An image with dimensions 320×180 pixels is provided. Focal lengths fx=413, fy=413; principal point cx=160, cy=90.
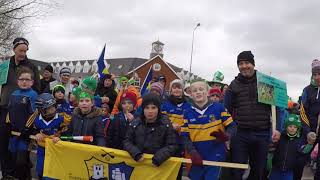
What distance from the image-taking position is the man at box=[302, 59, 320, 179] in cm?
654

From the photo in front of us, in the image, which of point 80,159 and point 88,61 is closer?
point 80,159

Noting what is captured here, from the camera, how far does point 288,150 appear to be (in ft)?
22.2

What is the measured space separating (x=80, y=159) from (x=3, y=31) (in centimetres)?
2520

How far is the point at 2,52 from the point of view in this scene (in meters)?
29.1

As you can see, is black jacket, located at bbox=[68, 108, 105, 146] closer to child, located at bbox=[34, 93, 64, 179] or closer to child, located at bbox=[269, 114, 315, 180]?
child, located at bbox=[34, 93, 64, 179]

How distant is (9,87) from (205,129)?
11.2 feet

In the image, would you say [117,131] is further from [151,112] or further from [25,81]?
[25,81]

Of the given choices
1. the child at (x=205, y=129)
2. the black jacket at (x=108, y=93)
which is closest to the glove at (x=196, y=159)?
the child at (x=205, y=129)

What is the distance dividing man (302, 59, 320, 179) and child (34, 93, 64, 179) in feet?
12.7

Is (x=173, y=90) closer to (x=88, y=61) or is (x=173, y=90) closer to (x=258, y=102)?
(x=258, y=102)

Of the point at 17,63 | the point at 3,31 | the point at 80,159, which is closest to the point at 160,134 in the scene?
the point at 80,159

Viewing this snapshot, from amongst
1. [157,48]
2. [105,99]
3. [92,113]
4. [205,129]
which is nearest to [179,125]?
[205,129]

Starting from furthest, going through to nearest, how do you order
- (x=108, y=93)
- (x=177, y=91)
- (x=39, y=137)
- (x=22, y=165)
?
(x=108, y=93), (x=177, y=91), (x=22, y=165), (x=39, y=137)

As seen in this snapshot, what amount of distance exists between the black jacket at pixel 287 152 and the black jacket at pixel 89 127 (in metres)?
2.92
